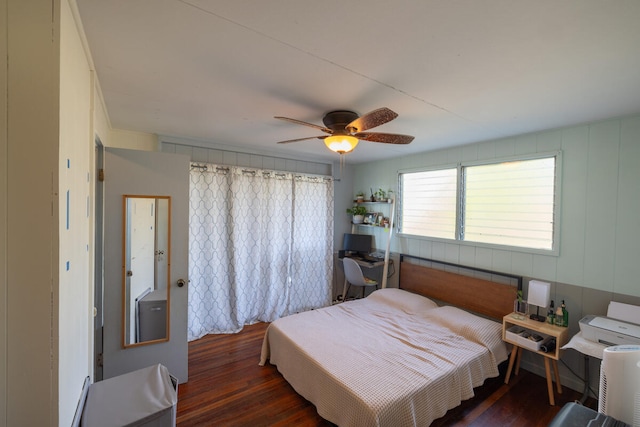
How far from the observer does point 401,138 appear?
220 centimetres

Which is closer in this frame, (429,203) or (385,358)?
(385,358)

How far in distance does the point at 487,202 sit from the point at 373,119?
2.19 metres

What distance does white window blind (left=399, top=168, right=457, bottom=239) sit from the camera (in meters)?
3.51

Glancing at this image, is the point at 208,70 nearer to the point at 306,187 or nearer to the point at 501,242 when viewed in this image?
the point at 306,187

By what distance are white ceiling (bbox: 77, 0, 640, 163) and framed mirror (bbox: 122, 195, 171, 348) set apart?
0.86 metres

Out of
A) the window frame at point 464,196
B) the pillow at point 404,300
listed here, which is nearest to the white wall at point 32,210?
the pillow at point 404,300

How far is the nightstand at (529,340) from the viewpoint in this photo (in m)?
2.32

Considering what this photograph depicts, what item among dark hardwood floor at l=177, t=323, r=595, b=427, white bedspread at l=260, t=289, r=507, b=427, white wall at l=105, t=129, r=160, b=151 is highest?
white wall at l=105, t=129, r=160, b=151

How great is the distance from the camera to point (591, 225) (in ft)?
7.93

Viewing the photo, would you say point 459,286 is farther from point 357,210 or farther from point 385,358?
point 357,210

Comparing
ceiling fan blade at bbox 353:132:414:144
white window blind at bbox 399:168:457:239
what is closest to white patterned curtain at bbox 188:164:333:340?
white window blind at bbox 399:168:457:239

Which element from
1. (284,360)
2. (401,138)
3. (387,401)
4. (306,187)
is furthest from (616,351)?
(306,187)

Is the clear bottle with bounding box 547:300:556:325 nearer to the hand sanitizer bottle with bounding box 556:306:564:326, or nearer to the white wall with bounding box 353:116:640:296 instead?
the hand sanitizer bottle with bounding box 556:306:564:326

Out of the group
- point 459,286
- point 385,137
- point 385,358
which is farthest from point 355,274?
point 385,137
